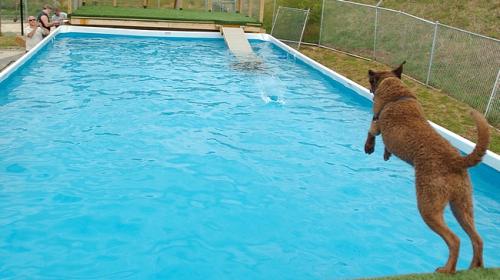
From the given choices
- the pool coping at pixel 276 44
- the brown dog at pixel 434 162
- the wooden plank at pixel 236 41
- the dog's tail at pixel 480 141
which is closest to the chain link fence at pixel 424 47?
the pool coping at pixel 276 44

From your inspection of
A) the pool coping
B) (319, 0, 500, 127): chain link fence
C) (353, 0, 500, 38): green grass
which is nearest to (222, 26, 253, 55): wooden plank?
the pool coping

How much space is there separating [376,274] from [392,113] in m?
2.27

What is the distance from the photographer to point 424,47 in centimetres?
1438

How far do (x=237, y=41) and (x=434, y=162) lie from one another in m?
15.9

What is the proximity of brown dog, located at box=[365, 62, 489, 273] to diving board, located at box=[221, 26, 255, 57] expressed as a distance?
1383cm

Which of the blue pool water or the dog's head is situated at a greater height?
the dog's head

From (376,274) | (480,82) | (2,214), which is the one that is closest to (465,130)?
(480,82)

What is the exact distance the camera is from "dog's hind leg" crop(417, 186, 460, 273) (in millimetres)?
4074

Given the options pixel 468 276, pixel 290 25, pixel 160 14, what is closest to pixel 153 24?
pixel 160 14

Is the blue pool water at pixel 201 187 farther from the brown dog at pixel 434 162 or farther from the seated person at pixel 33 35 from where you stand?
the seated person at pixel 33 35

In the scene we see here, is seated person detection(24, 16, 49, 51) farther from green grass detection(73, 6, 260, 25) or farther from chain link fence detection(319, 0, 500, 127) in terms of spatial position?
chain link fence detection(319, 0, 500, 127)

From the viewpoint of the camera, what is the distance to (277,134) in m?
10.5

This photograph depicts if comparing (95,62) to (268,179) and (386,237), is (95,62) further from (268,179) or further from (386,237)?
(386,237)

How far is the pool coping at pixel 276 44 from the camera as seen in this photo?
9.20 meters
